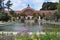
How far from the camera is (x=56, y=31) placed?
5652mm

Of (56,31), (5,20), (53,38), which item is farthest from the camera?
(5,20)

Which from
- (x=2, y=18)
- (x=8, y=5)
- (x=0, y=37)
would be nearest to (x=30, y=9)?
(x=8, y=5)

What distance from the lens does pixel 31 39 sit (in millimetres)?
5539

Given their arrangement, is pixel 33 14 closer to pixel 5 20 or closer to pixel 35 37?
pixel 5 20

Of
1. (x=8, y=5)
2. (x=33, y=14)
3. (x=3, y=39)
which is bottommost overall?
(x=33, y=14)

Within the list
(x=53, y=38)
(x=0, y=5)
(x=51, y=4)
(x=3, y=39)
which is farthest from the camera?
(x=51, y=4)

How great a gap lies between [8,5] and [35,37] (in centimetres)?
4392

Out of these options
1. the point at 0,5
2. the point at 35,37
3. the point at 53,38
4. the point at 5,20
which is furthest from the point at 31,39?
the point at 0,5

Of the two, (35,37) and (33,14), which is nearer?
(35,37)

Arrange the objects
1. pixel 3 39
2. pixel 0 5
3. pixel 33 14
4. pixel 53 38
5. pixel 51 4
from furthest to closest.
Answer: pixel 51 4, pixel 33 14, pixel 0 5, pixel 3 39, pixel 53 38

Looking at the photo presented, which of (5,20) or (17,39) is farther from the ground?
(17,39)

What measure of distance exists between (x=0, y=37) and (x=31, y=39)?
124 centimetres

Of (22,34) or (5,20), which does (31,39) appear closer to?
(22,34)

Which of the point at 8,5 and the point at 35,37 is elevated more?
the point at 35,37
